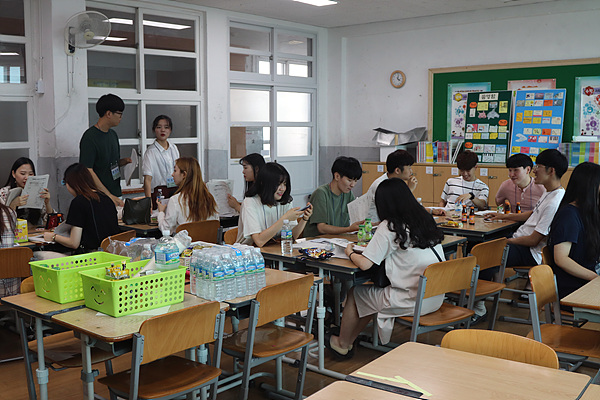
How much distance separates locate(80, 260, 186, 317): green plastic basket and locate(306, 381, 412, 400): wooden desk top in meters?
1.15

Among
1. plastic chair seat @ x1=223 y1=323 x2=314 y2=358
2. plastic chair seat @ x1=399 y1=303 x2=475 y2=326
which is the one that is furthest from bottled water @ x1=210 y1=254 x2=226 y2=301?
plastic chair seat @ x1=399 y1=303 x2=475 y2=326

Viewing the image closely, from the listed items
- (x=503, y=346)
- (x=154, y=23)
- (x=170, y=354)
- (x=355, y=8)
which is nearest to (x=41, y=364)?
(x=170, y=354)

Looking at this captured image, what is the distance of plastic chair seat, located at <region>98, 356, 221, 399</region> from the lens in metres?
2.59

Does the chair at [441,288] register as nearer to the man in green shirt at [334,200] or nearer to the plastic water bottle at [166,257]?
the man in green shirt at [334,200]

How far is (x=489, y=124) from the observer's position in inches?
324

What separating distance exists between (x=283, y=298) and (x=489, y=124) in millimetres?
5997

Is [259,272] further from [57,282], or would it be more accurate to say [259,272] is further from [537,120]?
[537,120]

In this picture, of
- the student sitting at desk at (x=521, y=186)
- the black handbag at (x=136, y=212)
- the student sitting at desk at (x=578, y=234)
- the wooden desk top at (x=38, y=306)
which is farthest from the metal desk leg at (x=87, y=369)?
the student sitting at desk at (x=521, y=186)

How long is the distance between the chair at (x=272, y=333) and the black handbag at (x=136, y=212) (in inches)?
91.5

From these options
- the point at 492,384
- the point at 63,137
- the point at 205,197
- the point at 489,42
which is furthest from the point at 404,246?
the point at 489,42

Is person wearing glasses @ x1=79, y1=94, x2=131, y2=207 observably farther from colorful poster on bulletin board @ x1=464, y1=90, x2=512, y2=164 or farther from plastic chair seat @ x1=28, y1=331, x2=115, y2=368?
colorful poster on bulletin board @ x1=464, y1=90, x2=512, y2=164

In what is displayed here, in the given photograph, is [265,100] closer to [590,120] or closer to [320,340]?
[590,120]

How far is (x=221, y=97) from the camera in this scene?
27.4 ft

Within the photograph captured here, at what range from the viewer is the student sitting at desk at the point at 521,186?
18.9ft
